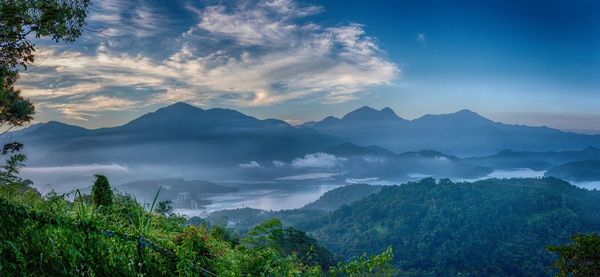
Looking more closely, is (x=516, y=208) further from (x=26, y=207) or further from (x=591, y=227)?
(x=26, y=207)

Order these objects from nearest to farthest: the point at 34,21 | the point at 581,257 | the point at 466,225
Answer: the point at 34,21 < the point at 581,257 < the point at 466,225

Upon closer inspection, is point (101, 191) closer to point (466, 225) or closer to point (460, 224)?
point (466, 225)

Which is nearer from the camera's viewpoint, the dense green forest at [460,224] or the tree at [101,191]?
the tree at [101,191]

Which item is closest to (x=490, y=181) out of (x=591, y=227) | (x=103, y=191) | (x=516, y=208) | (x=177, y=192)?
(x=516, y=208)

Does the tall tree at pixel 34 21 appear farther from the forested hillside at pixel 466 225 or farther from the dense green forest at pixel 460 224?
the forested hillside at pixel 466 225

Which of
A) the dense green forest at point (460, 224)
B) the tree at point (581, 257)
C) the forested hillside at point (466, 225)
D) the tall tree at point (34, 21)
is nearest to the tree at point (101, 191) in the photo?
the tall tree at point (34, 21)

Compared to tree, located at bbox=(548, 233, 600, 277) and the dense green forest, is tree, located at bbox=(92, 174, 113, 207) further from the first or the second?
the dense green forest

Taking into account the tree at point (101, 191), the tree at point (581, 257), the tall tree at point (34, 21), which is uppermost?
the tall tree at point (34, 21)

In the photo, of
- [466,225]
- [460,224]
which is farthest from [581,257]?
[460,224]
